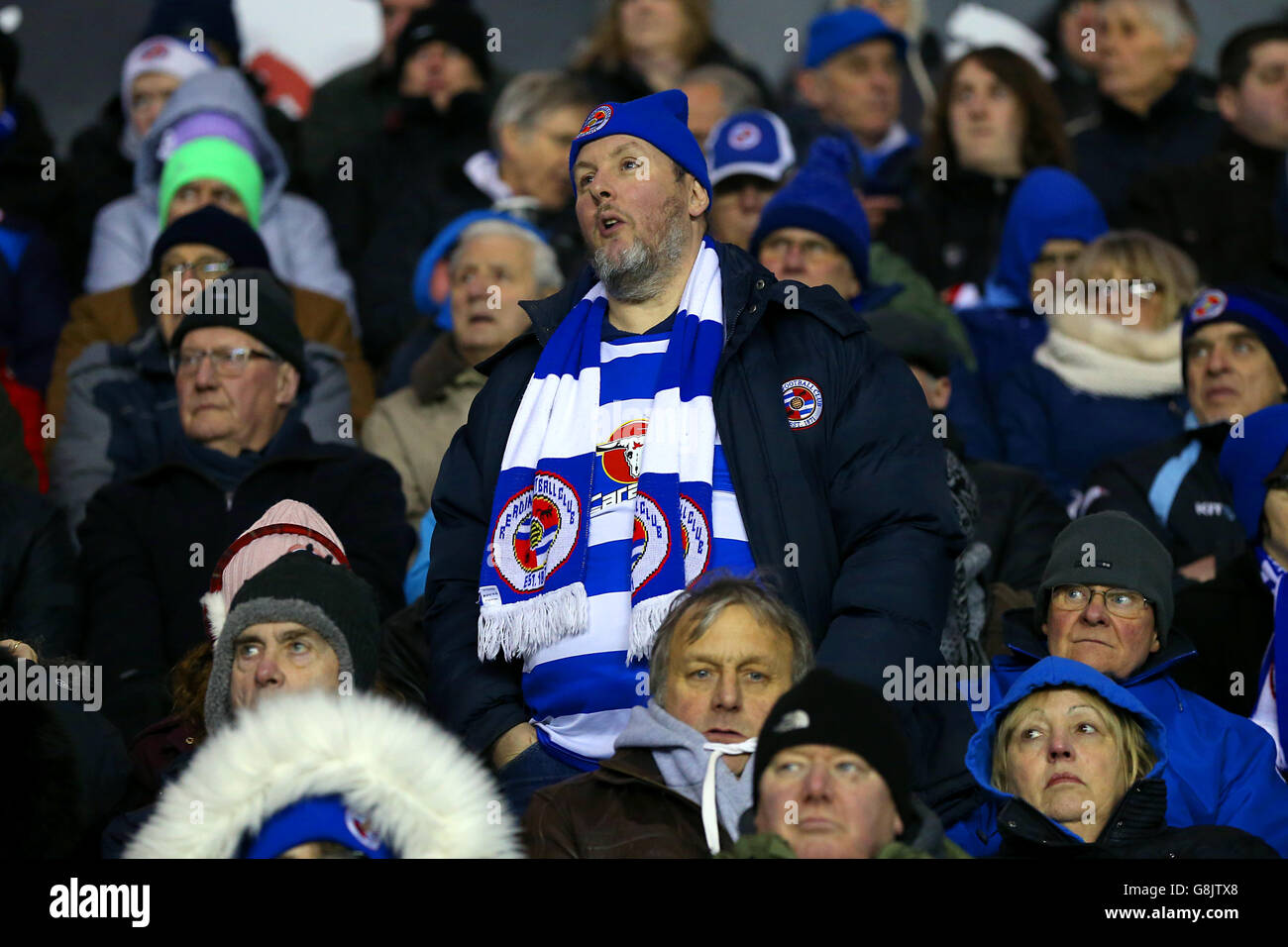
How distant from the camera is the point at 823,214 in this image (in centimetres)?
807

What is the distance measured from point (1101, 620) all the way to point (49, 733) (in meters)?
2.87

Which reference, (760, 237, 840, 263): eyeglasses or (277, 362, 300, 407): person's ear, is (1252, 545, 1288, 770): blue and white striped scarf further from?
(277, 362, 300, 407): person's ear

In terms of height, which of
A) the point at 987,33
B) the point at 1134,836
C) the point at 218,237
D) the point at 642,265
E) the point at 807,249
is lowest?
the point at 1134,836

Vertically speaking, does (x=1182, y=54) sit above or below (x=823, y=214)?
above

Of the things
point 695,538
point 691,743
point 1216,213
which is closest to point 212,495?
point 695,538

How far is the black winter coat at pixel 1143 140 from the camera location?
34.6ft

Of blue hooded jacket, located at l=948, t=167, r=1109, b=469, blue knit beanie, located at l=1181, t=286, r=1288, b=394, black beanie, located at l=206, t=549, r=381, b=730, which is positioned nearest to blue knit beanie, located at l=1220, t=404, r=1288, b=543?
blue knit beanie, located at l=1181, t=286, r=1288, b=394

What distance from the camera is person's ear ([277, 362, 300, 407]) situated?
24.2ft

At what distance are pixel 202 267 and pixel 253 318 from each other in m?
0.78

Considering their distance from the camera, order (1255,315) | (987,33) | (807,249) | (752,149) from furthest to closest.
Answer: (987,33), (752,149), (807,249), (1255,315)

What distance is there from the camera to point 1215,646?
6.52 meters

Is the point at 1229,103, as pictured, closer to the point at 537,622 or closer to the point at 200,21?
the point at 200,21

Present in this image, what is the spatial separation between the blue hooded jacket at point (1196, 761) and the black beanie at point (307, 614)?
161 cm
